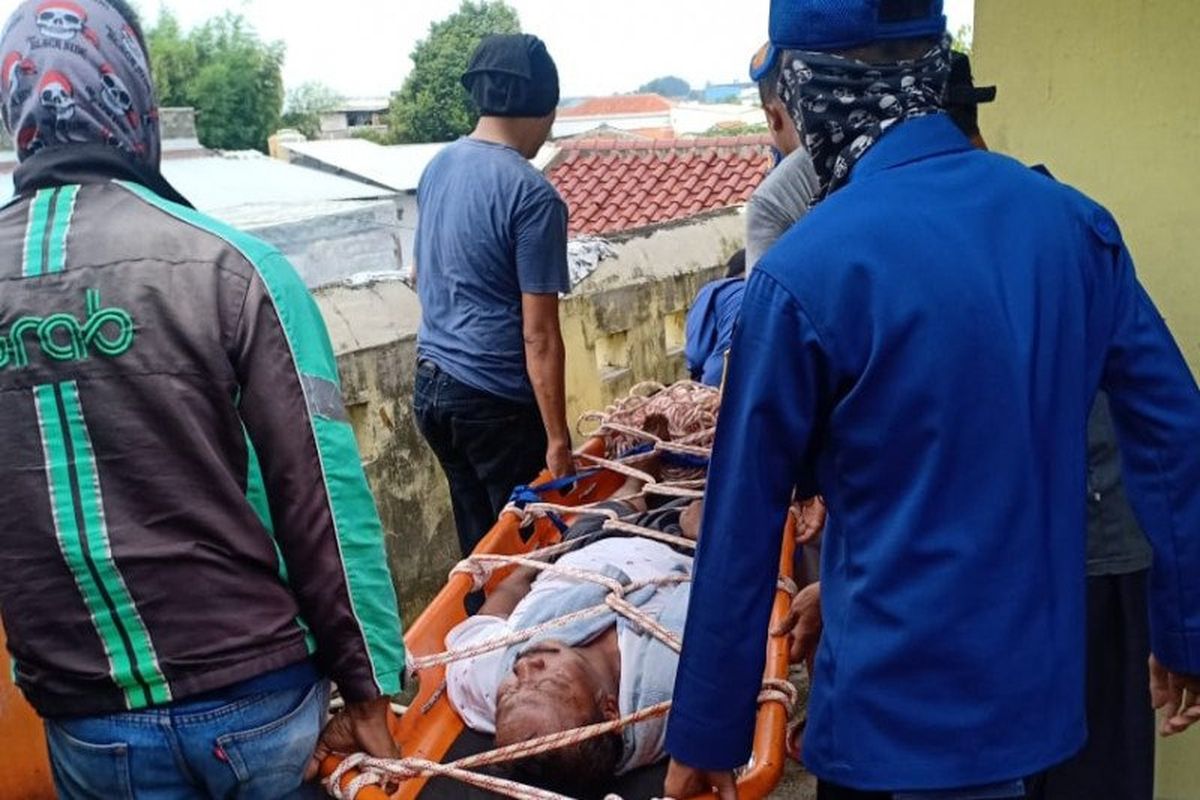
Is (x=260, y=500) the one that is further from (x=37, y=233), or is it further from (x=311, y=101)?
(x=311, y=101)

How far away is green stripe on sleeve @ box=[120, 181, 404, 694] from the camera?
1.57 m

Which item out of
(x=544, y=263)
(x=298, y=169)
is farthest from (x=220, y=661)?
(x=298, y=169)

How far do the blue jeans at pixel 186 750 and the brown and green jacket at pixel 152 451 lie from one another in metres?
0.04

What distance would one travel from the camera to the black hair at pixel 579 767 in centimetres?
211

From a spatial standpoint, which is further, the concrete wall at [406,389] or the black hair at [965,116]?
the concrete wall at [406,389]

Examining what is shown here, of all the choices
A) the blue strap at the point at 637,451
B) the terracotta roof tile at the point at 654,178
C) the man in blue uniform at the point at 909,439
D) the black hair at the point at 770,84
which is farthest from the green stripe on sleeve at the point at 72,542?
the terracotta roof tile at the point at 654,178

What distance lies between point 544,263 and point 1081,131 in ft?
4.83

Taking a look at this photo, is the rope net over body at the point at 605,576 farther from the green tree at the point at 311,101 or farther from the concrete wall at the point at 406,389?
the green tree at the point at 311,101

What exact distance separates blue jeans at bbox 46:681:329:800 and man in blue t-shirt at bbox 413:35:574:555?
1801mm

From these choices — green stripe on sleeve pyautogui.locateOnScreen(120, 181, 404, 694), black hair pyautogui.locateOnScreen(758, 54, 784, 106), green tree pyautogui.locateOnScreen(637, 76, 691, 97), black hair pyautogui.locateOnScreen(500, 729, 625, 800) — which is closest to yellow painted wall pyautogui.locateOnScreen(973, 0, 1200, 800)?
black hair pyautogui.locateOnScreen(758, 54, 784, 106)

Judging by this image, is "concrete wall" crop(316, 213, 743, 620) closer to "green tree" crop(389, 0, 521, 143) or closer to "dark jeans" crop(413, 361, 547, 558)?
"dark jeans" crop(413, 361, 547, 558)

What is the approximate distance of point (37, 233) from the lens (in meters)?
1.55

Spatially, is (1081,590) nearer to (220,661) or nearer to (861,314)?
(861,314)

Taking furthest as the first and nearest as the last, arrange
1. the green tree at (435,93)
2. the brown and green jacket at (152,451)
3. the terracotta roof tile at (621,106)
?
the terracotta roof tile at (621,106) → the green tree at (435,93) → the brown and green jacket at (152,451)
